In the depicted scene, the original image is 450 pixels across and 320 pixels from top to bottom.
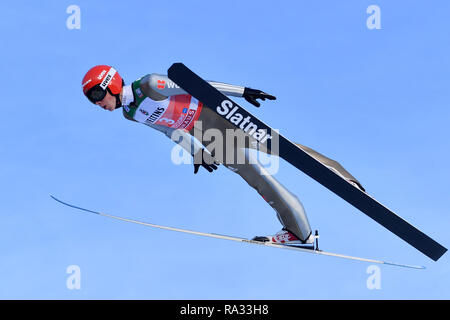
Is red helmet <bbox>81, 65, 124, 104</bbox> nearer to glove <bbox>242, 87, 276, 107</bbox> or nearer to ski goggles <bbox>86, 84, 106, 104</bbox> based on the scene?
ski goggles <bbox>86, 84, 106, 104</bbox>

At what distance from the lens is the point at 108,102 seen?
1005 centimetres

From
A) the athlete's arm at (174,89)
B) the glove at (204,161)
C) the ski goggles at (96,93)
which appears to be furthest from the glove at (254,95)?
the ski goggles at (96,93)

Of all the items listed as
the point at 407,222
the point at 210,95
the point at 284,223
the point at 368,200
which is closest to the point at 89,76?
the point at 210,95

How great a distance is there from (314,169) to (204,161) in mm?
1591

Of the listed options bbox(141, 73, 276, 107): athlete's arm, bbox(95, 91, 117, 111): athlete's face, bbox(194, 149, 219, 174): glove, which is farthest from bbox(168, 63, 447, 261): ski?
bbox(95, 91, 117, 111): athlete's face

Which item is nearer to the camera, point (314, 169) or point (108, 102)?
point (108, 102)

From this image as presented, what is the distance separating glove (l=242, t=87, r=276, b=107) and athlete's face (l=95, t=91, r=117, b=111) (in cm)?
177

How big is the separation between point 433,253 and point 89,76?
546 cm

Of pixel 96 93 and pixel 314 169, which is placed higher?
pixel 96 93

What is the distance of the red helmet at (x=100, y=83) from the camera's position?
9.90 metres

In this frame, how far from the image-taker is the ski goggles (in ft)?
32.5

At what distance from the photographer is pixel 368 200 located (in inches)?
410

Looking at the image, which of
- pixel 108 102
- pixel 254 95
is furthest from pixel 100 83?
pixel 254 95

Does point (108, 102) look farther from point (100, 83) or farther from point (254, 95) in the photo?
point (254, 95)
